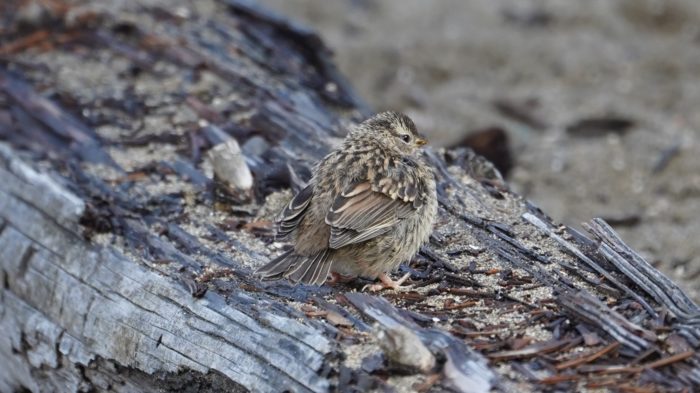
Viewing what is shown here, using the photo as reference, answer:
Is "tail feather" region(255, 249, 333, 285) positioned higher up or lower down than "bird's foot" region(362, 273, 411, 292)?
lower down

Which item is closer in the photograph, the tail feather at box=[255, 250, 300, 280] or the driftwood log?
the driftwood log

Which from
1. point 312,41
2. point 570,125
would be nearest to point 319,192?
point 312,41

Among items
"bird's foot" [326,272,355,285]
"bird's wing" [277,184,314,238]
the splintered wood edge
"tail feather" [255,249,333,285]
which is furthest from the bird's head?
the splintered wood edge

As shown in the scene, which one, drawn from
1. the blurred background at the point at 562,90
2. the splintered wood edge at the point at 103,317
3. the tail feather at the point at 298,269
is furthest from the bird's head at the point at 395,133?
the blurred background at the point at 562,90

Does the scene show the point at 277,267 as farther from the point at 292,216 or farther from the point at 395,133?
the point at 395,133

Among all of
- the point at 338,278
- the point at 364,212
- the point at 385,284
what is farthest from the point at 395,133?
the point at 385,284

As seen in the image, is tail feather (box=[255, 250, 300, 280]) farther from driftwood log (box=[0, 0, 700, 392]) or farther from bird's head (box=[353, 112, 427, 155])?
bird's head (box=[353, 112, 427, 155])

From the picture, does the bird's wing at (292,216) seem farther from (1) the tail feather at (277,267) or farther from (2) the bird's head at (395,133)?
(2) the bird's head at (395,133)
